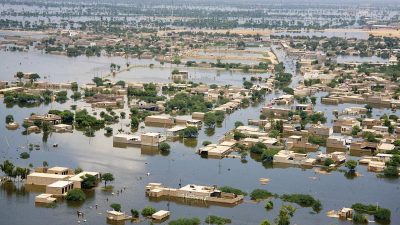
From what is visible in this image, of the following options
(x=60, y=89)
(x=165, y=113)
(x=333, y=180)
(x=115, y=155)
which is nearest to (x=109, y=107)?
(x=165, y=113)

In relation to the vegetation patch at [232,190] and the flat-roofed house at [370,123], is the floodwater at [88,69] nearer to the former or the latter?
the flat-roofed house at [370,123]

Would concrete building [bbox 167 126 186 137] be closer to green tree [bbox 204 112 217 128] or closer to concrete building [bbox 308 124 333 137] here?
green tree [bbox 204 112 217 128]

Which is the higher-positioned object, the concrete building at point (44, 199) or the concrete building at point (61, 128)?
the concrete building at point (61, 128)

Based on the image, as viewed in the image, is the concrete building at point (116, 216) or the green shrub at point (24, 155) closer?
the concrete building at point (116, 216)

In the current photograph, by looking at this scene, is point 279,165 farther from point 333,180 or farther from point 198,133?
point 198,133

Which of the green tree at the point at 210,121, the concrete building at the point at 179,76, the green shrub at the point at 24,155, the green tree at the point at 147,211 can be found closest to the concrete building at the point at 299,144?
the green tree at the point at 210,121

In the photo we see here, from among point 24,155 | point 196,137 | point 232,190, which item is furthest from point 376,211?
point 24,155
